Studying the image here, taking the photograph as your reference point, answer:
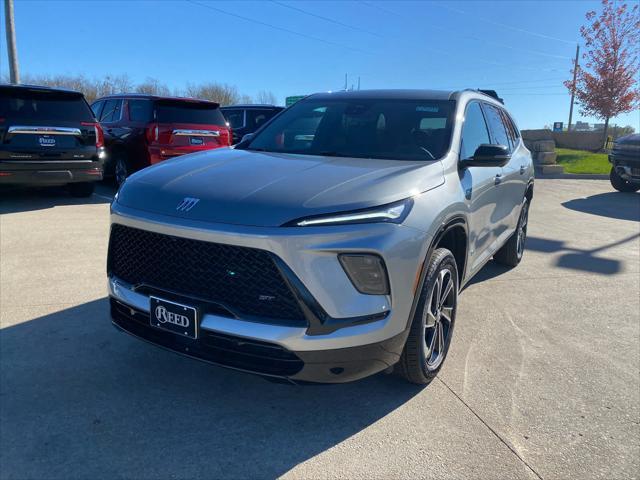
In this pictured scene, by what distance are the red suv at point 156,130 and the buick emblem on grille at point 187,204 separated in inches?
265

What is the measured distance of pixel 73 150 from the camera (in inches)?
320

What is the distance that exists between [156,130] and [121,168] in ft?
4.48

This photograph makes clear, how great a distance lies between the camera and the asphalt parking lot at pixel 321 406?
2.46 metres

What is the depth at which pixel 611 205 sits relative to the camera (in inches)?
436

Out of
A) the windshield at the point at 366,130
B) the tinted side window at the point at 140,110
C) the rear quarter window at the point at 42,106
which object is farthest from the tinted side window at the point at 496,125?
the rear quarter window at the point at 42,106

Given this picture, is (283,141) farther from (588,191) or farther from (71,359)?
(588,191)

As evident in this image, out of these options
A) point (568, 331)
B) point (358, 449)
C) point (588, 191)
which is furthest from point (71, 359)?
point (588, 191)

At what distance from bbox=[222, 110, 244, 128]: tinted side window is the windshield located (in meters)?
8.96

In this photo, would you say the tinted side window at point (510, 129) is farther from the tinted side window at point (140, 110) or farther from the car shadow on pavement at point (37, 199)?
the car shadow on pavement at point (37, 199)

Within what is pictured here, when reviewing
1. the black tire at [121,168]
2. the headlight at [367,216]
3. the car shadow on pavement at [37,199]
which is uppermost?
the headlight at [367,216]

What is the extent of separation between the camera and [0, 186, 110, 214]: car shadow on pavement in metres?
8.15

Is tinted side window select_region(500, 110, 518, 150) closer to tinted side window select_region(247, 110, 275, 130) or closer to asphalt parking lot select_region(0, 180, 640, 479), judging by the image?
asphalt parking lot select_region(0, 180, 640, 479)

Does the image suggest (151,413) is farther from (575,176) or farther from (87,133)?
(575,176)

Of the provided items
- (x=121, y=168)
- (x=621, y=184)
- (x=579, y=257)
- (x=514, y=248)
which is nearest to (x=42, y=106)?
(x=121, y=168)
